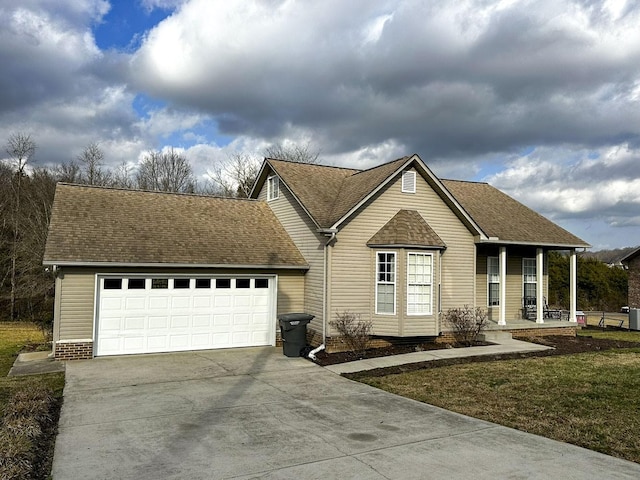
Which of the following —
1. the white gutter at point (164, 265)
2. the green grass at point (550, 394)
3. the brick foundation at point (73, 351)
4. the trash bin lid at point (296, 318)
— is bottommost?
the green grass at point (550, 394)

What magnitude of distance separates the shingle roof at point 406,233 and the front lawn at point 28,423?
9225 millimetres

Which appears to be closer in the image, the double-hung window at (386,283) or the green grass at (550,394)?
the green grass at (550,394)

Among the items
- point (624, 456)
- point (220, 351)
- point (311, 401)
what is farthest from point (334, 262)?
point (624, 456)

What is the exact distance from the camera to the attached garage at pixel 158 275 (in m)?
13.2

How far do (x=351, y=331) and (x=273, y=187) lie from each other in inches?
274

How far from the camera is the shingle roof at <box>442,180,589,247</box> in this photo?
60.1ft

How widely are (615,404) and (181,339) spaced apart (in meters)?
10.8

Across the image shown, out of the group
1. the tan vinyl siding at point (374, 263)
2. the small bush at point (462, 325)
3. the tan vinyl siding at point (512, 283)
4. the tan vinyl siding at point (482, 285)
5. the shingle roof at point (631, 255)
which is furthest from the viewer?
the shingle roof at point (631, 255)

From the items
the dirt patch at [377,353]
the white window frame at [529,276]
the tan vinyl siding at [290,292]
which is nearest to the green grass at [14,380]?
the dirt patch at [377,353]

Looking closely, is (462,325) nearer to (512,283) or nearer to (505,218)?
(512,283)

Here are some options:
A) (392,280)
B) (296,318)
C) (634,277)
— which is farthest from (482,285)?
(634,277)

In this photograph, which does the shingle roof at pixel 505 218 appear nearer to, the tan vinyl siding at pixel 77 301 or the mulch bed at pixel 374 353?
the mulch bed at pixel 374 353

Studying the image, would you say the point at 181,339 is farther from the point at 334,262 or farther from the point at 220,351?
the point at 334,262

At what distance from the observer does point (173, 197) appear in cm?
1773
